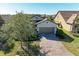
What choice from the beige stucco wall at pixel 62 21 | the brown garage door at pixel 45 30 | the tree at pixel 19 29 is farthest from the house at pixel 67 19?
the tree at pixel 19 29

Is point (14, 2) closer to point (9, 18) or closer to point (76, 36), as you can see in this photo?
point (9, 18)

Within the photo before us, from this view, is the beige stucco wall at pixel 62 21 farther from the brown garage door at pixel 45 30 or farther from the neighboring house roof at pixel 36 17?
the neighboring house roof at pixel 36 17

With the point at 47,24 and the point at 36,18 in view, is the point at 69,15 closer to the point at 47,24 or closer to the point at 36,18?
the point at 47,24

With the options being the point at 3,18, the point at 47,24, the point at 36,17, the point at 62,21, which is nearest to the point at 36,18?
the point at 36,17

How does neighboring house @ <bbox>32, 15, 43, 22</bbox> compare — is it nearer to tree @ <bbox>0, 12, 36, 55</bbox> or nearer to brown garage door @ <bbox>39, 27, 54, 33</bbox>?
tree @ <bbox>0, 12, 36, 55</bbox>

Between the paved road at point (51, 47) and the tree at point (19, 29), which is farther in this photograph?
the paved road at point (51, 47)

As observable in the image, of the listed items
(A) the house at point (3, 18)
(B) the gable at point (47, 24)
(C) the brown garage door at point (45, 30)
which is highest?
(A) the house at point (3, 18)

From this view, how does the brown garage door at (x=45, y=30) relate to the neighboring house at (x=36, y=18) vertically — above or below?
below

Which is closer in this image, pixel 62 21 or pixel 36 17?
pixel 36 17
